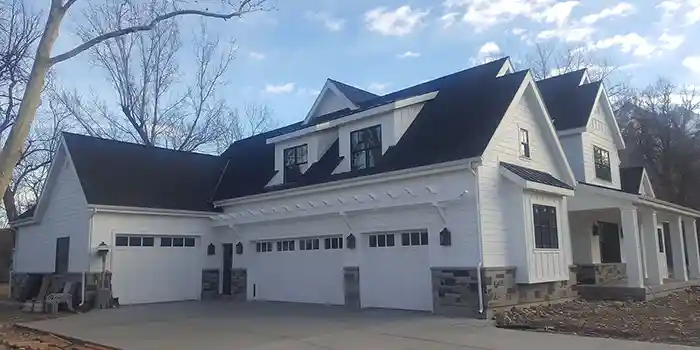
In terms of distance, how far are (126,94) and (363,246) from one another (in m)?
21.6

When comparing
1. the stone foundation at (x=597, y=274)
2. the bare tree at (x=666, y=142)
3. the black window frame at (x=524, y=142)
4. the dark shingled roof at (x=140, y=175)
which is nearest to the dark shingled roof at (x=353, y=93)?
the dark shingled roof at (x=140, y=175)

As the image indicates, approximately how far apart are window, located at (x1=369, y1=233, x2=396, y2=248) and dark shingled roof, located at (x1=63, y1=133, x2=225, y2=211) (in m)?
7.65

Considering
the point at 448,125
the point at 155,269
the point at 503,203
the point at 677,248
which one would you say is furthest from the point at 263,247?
the point at 677,248

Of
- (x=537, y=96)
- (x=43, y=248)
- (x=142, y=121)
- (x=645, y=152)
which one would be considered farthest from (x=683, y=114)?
(x=43, y=248)

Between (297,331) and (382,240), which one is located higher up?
(382,240)

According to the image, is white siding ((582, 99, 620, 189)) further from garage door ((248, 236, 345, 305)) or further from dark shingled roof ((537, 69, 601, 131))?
garage door ((248, 236, 345, 305))

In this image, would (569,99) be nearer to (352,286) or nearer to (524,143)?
(524,143)

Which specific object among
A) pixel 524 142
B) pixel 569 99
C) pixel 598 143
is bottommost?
pixel 524 142

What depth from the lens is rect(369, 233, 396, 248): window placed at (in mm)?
14328

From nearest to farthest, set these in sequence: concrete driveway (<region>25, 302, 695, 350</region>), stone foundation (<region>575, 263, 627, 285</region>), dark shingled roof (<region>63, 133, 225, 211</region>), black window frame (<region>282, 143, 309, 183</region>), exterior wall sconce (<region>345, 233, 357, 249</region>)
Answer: concrete driveway (<region>25, 302, 695, 350</region>), exterior wall sconce (<region>345, 233, 357, 249</region>), stone foundation (<region>575, 263, 627, 285</region>), dark shingled roof (<region>63, 133, 225, 211</region>), black window frame (<region>282, 143, 309, 183</region>)

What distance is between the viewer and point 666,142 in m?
36.2

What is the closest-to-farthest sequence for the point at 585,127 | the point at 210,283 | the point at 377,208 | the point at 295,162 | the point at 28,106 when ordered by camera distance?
the point at 28,106 < the point at 377,208 < the point at 585,127 < the point at 295,162 < the point at 210,283

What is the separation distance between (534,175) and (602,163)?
23.6 feet

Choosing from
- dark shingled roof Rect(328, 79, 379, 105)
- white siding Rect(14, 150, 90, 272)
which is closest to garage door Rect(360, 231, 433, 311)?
dark shingled roof Rect(328, 79, 379, 105)
